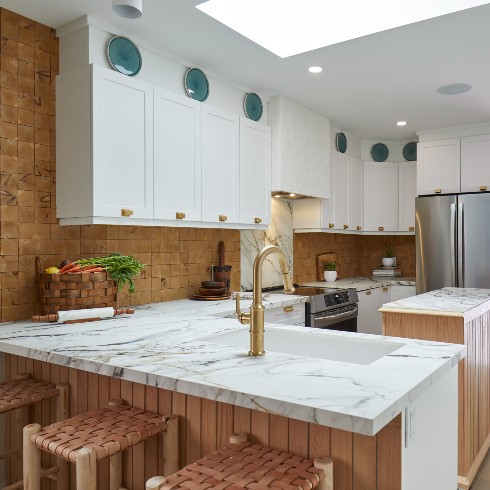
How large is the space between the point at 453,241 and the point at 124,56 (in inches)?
131

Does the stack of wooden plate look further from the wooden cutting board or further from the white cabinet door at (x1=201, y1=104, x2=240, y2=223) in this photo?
the wooden cutting board

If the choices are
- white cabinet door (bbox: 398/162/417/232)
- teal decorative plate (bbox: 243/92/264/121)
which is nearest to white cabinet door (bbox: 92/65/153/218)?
teal decorative plate (bbox: 243/92/264/121)

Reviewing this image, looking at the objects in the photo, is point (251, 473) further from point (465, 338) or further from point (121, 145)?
point (121, 145)

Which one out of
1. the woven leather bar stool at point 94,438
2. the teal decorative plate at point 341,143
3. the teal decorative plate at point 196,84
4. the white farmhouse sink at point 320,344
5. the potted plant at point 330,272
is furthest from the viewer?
the potted plant at point 330,272

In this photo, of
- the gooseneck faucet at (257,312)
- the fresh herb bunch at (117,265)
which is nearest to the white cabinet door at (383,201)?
the fresh herb bunch at (117,265)

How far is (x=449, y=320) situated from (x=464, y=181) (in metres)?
2.52

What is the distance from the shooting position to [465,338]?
259 centimetres

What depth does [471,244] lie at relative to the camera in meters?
4.43

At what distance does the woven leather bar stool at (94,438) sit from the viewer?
1.41 meters

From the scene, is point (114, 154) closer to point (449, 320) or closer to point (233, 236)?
point (233, 236)

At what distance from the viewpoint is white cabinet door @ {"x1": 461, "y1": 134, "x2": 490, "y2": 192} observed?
15.1 feet

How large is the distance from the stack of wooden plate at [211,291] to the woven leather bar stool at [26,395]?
1.37 m

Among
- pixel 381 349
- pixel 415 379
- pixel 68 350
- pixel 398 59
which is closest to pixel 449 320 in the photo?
pixel 381 349

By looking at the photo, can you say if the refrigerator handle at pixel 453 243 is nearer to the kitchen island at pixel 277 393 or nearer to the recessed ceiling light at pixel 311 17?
the recessed ceiling light at pixel 311 17
